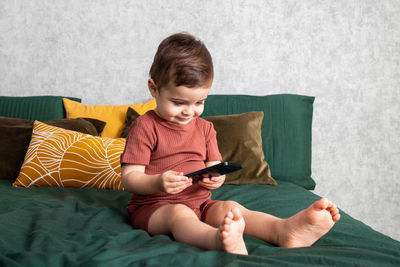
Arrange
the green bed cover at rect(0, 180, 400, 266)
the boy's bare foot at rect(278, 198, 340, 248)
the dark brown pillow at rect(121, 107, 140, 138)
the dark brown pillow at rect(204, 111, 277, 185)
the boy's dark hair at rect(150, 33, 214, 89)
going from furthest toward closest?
the dark brown pillow at rect(121, 107, 140, 138)
the dark brown pillow at rect(204, 111, 277, 185)
the boy's dark hair at rect(150, 33, 214, 89)
the boy's bare foot at rect(278, 198, 340, 248)
the green bed cover at rect(0, 180, 400, 266)

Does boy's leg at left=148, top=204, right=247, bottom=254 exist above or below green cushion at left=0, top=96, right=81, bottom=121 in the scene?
below

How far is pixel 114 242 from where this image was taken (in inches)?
37.5

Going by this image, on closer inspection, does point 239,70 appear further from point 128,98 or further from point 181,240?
point 181,240

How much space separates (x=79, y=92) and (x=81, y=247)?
181cm

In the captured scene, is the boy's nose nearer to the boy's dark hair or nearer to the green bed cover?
the boy's dark hair

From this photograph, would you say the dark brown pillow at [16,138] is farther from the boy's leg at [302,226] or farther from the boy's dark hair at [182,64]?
the boy's leg at [302,226]

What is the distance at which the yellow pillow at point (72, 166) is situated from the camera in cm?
168

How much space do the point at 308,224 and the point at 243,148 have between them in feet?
3.06

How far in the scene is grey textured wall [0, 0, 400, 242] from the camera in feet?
8.16

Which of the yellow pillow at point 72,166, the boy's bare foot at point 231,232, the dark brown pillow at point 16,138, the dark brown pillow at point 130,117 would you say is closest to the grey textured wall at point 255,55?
the dark brown pillow at point 130,117

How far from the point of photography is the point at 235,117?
1.96 metres

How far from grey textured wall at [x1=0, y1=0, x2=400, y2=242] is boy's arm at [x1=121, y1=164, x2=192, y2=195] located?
1.44 metres

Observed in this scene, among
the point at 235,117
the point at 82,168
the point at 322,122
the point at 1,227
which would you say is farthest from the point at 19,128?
the point at 322,122

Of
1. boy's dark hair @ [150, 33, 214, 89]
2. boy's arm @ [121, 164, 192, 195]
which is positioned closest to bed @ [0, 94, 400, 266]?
boy's arm @ [121, 164, 192, 195]
